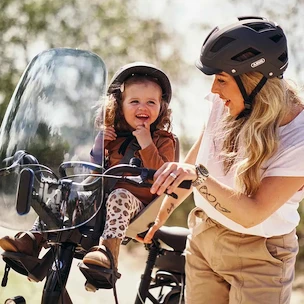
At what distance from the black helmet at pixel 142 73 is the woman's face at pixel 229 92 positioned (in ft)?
2.27

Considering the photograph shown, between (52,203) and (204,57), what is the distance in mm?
862

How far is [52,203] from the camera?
2.70 m

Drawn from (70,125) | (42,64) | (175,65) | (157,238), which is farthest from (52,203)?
(175,65)

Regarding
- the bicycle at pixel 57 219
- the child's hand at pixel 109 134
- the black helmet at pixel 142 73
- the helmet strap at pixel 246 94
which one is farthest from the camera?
the black helmet at pixel 142 73

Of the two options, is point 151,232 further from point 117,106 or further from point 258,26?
point 258,26

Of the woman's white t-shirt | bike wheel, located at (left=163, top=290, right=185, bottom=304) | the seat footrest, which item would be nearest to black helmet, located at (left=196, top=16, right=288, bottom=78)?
the woman's white t-shirt

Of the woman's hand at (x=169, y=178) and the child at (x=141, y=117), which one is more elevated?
the child at (x=141, y=117)

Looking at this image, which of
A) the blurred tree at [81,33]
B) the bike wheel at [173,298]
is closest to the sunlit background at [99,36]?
the blurred tree at [81,33]

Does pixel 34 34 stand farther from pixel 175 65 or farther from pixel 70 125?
pixel 70 125

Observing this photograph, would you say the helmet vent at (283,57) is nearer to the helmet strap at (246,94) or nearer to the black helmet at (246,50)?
the black helmet at (246,50)

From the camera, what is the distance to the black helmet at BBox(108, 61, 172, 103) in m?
3.48

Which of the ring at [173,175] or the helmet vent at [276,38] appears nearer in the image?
the ring at [173,175]

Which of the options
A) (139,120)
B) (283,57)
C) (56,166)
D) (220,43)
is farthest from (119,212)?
(283,57)

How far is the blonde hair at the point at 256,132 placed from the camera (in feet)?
8.89
